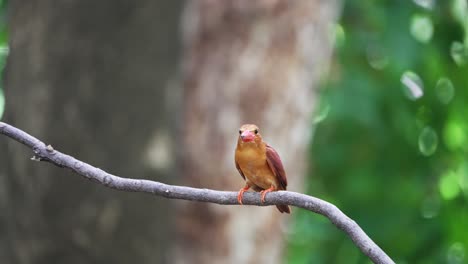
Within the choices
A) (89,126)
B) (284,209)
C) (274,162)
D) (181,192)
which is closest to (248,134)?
(274,162)

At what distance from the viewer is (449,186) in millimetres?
10656

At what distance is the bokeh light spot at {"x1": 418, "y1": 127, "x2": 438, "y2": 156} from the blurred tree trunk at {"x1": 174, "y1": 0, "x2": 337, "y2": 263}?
94.6 inches

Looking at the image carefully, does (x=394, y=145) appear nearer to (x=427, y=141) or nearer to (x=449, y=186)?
(x=427, y=141)

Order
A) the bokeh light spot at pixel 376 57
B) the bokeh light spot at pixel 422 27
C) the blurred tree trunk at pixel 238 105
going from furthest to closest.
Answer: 1. the bokeh light spot at pixel 376 57
2. the bokeh light spot at pixel 422 27
3. the blurred tree trunk at pixel 238 105

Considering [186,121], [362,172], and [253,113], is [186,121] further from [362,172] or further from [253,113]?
[362,172]

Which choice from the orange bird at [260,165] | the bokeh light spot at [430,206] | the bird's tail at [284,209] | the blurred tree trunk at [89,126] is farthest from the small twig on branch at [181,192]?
the bokeh light spot at [430,206]

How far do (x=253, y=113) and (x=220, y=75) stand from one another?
0.40 metres

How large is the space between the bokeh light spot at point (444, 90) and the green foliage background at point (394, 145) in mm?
10

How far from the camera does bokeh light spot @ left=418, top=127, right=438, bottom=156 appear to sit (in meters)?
10.3

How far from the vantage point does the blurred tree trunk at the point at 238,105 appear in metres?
7.96

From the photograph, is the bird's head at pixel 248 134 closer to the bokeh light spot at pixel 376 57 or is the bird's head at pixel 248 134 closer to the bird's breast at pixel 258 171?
the bird's breast at pixel 258 171

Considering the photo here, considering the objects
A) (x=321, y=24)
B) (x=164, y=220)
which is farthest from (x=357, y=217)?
(x=164, y=220)

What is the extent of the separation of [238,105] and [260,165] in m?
5.35

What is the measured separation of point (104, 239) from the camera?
17.5 ft
